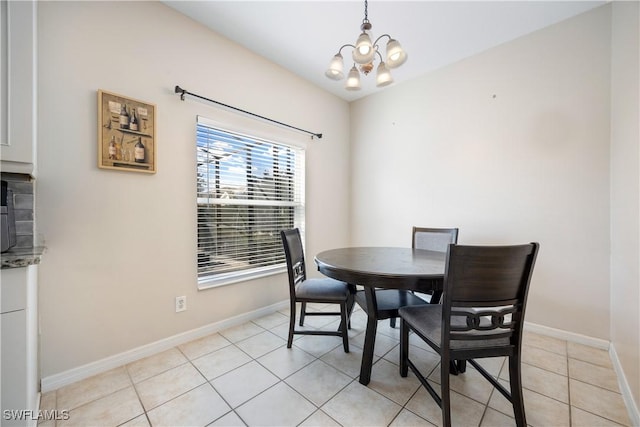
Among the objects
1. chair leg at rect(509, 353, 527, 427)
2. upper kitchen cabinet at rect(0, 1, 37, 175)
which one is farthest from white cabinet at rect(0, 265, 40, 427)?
chair leg at rect(509, 353, 527, 427)

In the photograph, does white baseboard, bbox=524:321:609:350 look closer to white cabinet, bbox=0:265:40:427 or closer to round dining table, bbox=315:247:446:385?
round dining table, bbox=315:247:446:385

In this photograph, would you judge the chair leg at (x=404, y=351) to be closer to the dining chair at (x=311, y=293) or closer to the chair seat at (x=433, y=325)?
the chair seat at (x=433, y=325)

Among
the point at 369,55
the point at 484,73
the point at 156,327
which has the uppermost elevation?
the point at 484,73

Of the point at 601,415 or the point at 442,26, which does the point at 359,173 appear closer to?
the point at 442,26

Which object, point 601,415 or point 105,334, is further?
point 105,334

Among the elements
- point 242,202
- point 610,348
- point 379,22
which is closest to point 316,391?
point 242,202

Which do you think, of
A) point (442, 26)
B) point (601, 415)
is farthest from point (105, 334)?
point (442, 26)

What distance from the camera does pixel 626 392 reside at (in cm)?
145

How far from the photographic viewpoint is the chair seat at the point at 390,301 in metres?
1.67

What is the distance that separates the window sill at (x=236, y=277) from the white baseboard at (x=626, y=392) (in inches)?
102

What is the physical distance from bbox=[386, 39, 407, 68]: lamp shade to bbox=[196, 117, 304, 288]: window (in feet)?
4.99

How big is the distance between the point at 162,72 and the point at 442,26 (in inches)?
94.0

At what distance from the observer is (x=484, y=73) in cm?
255

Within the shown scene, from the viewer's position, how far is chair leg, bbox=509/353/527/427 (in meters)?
1.21
